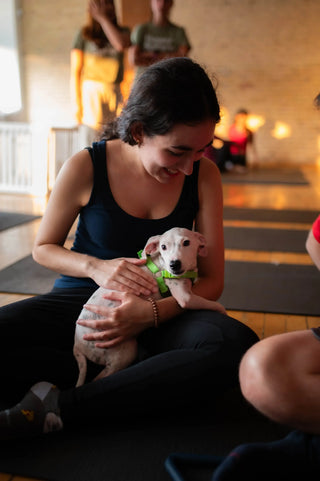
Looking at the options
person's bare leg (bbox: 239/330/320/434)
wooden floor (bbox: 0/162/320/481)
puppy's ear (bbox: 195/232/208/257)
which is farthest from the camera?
wooden floor (bbox: 0/162/320/481)

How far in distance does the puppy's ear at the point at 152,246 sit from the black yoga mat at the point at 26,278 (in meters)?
1.19

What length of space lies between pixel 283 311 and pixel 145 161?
1163mm

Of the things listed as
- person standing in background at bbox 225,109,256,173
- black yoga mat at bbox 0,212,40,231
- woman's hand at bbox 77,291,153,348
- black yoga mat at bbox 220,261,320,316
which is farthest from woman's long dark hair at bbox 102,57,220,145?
person standing in background at bbox 225,109,256,173

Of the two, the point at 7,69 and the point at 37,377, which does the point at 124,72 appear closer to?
the point at 37,377

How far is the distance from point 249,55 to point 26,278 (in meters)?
9.33

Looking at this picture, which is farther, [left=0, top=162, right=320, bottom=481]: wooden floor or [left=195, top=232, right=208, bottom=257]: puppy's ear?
[left=0, top=162, right=320, bottom=481]: wooden floor

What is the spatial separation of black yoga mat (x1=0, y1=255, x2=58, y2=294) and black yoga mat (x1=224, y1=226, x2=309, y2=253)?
137cm

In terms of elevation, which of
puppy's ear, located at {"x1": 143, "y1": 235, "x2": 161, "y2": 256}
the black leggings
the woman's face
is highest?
the woman's face

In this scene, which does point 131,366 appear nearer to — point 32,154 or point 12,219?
point 12,219

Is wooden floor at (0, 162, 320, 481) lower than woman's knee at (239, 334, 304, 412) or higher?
lower

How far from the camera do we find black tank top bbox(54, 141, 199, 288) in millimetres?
1545

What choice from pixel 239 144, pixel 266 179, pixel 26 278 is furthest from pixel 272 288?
pixel 239 144

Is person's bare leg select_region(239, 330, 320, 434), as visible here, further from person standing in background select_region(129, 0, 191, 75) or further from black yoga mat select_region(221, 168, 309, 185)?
black yoga mat select_region(221, 168, 309, 185)

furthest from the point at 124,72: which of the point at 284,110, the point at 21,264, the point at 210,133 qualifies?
the point at 284,110
